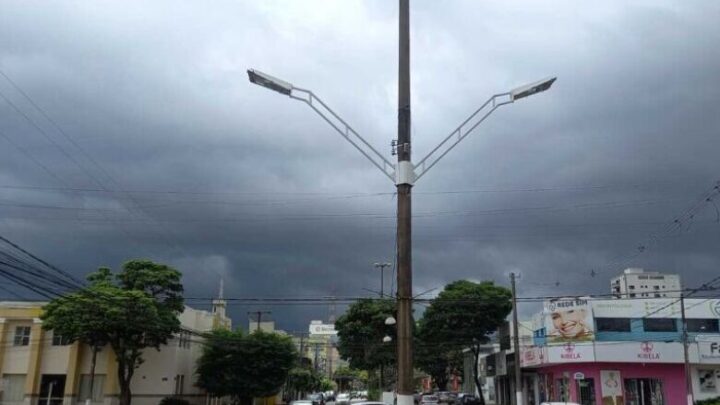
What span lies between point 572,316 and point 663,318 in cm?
669

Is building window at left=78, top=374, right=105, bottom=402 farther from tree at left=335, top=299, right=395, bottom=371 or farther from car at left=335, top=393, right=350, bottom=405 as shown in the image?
tree at left=335, top=299, right=395, bottom=371

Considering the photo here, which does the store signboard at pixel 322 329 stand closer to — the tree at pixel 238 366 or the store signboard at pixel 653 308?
the tree at pixel 238 366

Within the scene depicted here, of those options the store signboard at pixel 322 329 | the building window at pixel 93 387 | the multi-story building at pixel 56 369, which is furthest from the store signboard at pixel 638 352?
the store signboard at pixel 322 329

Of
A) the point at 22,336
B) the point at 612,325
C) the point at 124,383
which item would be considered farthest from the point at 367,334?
the point at 22,336

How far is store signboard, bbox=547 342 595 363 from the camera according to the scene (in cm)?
4691

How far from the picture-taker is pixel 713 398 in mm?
43844

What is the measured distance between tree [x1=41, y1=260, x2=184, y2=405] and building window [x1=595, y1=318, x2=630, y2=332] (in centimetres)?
3029

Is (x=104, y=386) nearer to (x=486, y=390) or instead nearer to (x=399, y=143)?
(x=399, y=143)

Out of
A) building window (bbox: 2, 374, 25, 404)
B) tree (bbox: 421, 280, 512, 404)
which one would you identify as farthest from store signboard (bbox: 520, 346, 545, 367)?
building window (bbox: 2, 374, 25, 404)

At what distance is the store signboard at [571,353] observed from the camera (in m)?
46.9

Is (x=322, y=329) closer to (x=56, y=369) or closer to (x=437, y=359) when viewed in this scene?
(x=437, y=359)

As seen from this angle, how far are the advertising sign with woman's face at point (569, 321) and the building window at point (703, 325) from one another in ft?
25.1

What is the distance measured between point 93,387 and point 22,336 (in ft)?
20.8

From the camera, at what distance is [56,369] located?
154 ft
